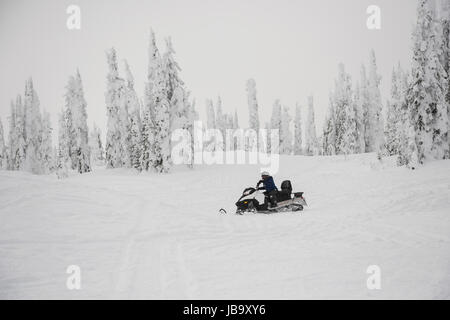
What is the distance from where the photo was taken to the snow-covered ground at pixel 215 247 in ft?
14.8

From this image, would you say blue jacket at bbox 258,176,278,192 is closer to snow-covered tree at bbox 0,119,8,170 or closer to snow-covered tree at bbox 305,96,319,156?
snow-covered tree at bbox 305,96,319,156

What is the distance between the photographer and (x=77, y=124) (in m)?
38.4

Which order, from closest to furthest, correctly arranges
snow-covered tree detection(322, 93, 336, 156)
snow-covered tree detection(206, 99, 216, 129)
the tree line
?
the tree line → snow-covered tree detection(322, 93, 336, 156) → snow-covered tree detection(206, 99, 216, 129)

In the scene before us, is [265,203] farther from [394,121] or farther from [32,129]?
[32,129]

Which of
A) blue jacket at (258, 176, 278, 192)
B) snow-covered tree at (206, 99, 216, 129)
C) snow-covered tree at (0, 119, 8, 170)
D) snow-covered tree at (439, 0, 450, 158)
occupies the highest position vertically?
snow-covered tree at (206, 99, 216, 129)

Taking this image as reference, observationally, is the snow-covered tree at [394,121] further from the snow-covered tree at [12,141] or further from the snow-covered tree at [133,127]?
the snow-covered tree at [12,141]

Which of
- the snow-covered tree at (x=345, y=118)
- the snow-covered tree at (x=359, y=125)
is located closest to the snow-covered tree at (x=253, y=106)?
the snow-covered tree at (x=345, y=118)

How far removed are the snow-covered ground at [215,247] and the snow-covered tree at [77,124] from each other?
25.0 metres

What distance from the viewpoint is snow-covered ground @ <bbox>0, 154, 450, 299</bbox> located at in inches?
177

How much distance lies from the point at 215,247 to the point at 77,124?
3668 cm

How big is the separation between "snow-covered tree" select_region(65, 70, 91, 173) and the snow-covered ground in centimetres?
2499

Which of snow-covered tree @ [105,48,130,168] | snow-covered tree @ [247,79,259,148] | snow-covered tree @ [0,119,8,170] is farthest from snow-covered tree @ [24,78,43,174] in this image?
snow-covered tree @ [247,79,259,148]

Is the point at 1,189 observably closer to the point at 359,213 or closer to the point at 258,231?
the point at 258,231
